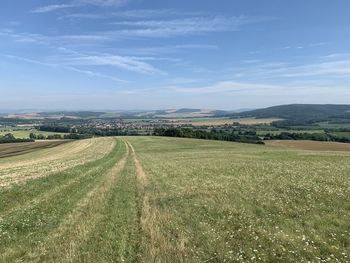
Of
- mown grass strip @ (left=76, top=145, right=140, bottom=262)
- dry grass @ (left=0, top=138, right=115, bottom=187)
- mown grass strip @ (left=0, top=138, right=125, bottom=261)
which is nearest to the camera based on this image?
mown grass strip @ (left=76, top=145, right=140, bottom=262)

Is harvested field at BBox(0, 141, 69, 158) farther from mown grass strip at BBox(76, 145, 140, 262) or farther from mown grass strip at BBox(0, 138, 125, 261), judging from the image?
mown grass strip at BBox(76, 145, 140, 262)

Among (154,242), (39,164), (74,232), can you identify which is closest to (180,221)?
(154,242)

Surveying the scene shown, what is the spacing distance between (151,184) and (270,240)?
12.7m

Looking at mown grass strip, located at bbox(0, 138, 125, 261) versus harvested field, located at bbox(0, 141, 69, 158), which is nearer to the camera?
mown grass strip, located at bbox(0, 138, 125, 261)

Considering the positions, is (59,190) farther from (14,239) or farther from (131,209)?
(14,239)

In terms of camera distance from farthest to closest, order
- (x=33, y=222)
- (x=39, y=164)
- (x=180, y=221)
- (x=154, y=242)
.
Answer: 1. (x=39, y=164)
2. (x=33, y=222)
3. (x=180, y=221)
4. (x=154, y=242)

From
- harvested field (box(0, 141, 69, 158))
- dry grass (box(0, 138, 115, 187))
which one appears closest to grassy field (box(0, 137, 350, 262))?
dry grass (box(0, 138, 115, 187))

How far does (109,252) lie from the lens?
9586 millimetres

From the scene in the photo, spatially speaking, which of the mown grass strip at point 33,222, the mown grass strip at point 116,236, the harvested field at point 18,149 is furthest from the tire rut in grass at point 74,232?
the harvested field at point 18,149

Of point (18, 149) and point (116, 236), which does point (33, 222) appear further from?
point (18, 149)

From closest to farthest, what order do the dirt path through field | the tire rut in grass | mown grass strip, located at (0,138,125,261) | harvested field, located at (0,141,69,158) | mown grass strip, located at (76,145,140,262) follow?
A: the dirt path through field < mown grass strip, located at (76,145,140,262) < the tire rut in grass < mown grass strip, located at (0,138,125,261) < harvested field, located at (0,141,69,158)

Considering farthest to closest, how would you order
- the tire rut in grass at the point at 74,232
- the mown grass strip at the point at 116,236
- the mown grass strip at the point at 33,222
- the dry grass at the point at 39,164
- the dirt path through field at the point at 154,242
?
the dry grass at the point at 39,164 < the mown grass strip at the point at 33,222 < the tire rut in grass at the point at 74,232 < the mown grass strip at the point at 116,236 < the dirt path through field at the point at 154,242

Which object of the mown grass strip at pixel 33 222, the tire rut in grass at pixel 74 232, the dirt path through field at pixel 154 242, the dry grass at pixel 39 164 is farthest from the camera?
the dry grass at pixel 39 164

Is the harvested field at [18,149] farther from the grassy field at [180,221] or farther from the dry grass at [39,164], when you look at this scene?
the grassy field at [180,221]
